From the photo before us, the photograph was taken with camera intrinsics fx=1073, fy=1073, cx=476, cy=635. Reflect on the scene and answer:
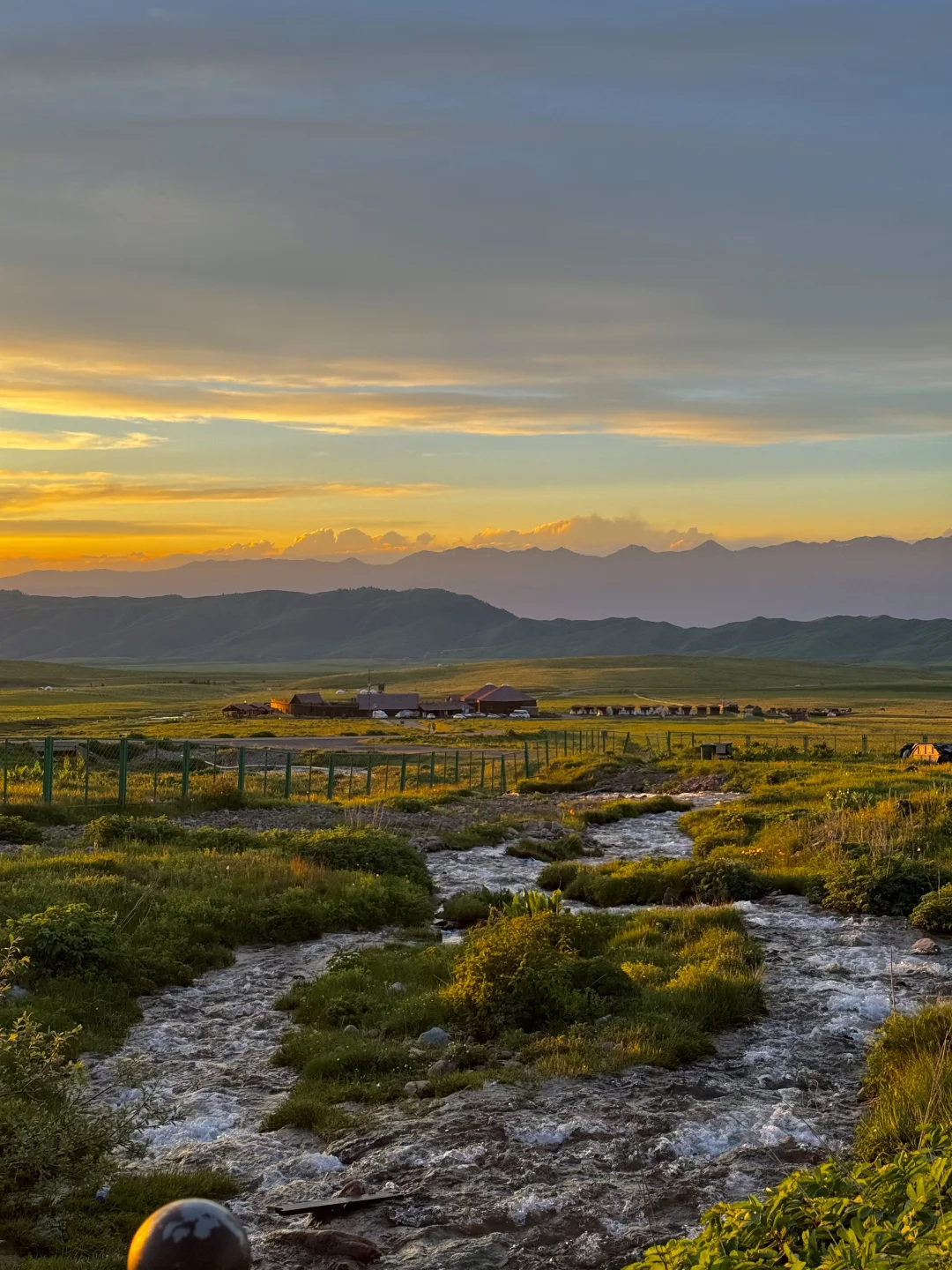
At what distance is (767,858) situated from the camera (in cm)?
2394

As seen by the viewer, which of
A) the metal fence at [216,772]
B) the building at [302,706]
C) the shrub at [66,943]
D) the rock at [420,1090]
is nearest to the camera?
the rock at [420,1090]

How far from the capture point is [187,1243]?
477 centimetres

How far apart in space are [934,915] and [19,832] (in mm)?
19231

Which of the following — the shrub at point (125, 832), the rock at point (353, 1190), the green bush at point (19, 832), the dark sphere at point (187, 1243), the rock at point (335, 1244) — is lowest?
the green bush at point (19, 832)

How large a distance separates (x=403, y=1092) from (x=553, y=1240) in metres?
3.07

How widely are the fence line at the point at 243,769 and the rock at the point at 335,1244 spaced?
21477 millimetres

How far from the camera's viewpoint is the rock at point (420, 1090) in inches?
409

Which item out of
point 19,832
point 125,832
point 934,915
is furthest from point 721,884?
point 19,832

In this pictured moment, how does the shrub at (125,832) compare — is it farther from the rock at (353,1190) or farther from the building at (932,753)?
the building at (932,753)

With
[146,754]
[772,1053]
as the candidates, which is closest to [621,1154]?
[772,1053]

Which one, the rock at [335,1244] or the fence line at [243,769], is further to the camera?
the fence line at [243,769]

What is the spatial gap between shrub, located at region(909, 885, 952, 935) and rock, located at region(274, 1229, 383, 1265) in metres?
12.2

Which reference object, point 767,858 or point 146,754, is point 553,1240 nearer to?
point 767,858

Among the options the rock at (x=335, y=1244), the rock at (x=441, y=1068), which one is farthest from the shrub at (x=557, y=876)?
the rock at (x=335, y=1244)
